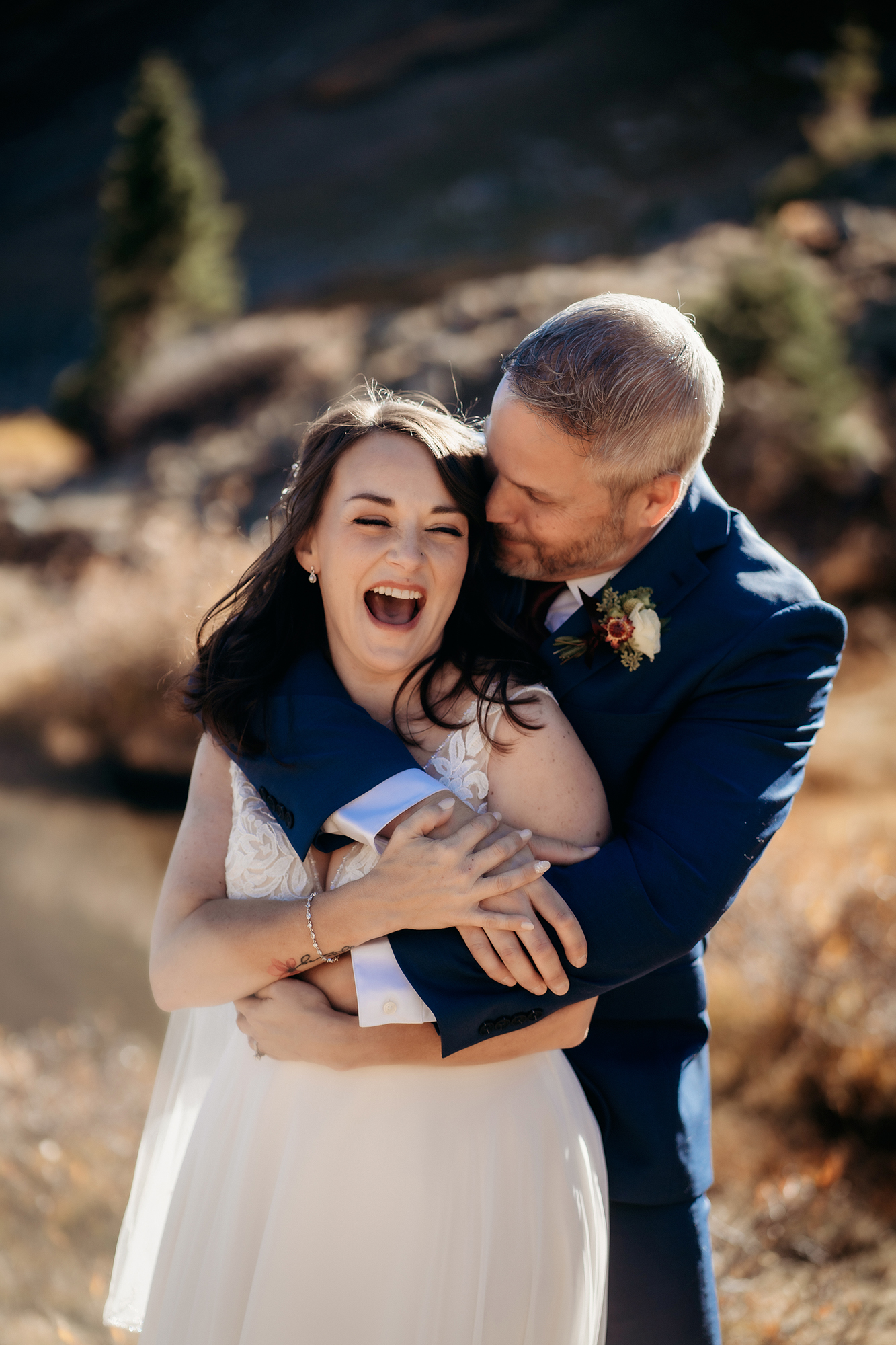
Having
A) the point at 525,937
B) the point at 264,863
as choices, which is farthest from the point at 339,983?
the point at 525,937

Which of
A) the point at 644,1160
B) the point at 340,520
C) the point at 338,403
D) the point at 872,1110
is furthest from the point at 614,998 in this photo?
the point at 872,1110

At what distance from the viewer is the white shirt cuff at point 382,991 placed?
1.58m

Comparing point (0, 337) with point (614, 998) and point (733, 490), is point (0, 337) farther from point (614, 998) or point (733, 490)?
point (614, 998)

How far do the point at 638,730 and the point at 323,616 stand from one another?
72 cm

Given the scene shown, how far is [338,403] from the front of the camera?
6.56 feet

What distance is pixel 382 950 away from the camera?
5.37ft

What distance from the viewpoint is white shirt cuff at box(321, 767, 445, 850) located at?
5.26 feet

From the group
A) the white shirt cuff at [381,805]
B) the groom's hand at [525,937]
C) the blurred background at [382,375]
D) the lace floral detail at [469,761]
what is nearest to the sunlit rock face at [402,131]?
the blurred background at [382,375]

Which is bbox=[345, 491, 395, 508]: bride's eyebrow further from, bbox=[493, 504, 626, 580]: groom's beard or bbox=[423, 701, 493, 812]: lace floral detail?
bbox=[423, 701, 493, 812]: lace floral detail

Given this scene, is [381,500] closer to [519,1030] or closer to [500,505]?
[500,505]

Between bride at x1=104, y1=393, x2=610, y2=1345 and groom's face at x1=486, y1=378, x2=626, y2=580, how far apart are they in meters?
0.07

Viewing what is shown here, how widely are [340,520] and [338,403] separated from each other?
0.33 metres

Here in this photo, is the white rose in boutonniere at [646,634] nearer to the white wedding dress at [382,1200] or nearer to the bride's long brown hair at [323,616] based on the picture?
the bride's long brown hair at [323,616]

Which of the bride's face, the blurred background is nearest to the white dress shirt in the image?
the bride's face
